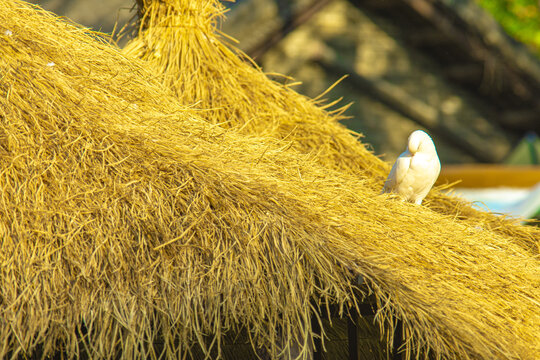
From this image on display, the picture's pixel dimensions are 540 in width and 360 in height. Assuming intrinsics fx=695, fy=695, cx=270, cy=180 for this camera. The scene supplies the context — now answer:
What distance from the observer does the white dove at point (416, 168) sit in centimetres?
277

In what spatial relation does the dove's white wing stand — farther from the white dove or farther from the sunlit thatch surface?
the sunlit thatch surface

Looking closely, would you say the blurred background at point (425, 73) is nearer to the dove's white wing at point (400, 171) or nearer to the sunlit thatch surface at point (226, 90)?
the sunlit thatch surface at point (226, 90)

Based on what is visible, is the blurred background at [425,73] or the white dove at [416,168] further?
the blurred background at [425,73]

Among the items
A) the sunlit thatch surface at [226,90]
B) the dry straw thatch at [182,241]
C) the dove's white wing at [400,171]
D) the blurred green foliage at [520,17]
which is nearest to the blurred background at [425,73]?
the sunlit thatch surface at [226,90]

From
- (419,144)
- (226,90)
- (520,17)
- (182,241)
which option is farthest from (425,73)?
(182,241)

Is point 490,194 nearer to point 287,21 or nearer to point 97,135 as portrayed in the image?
point 287,21

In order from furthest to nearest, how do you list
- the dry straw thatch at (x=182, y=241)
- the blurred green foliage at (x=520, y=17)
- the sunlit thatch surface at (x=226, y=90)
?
the blurred green foliage at (x=520, y=17), the sunlit thatch surface at (x=226, y=90), the dry straw thatch at (x=182, y=241)

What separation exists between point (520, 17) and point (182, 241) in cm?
898

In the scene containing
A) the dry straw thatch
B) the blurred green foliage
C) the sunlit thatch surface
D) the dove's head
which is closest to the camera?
the dry straw thatch

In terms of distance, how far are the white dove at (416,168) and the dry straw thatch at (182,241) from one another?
0.29 feet

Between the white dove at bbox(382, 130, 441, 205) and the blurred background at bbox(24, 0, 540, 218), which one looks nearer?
the white dove at bbox(382, 130, 441, 205)

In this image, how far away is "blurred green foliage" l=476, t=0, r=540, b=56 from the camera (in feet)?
32.1

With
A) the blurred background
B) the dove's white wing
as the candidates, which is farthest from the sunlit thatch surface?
the blurred background

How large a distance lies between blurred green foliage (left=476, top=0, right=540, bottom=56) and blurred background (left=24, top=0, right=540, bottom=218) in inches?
138
